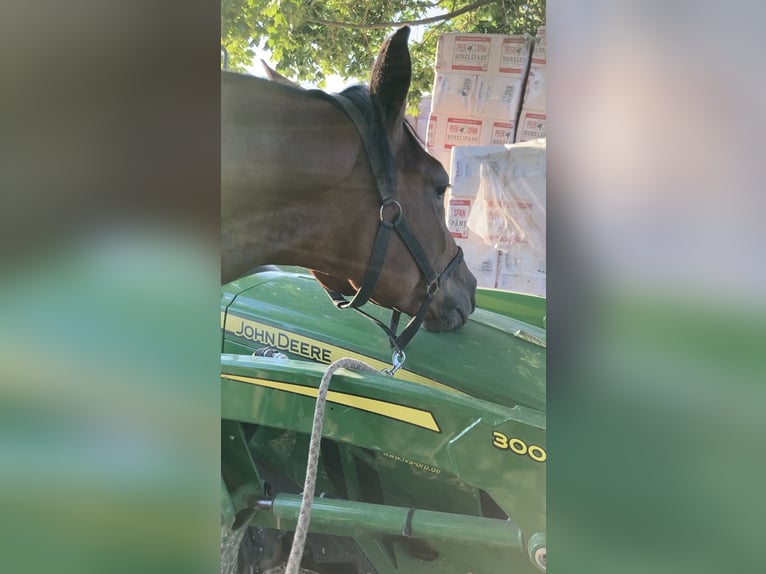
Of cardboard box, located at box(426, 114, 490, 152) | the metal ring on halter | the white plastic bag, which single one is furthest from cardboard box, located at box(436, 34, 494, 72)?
the metal ring on halter

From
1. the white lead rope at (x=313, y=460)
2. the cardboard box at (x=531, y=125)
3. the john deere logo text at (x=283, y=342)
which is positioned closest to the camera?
the cardboard box at (x=531, y=125)

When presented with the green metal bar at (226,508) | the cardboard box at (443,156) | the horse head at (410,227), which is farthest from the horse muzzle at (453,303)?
the green metal bar at (226,508)

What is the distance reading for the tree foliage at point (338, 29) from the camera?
1120 millimetres

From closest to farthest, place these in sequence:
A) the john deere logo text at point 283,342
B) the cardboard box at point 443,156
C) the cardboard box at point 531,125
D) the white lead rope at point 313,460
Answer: the cardboard box at point 531,125 → the cardboard box at point 443,156 → the white lead rope at point 313,460 → the john deere logo text at point 283,342

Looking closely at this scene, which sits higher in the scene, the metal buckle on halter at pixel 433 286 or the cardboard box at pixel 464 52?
the cardboard box at pixel 464 52

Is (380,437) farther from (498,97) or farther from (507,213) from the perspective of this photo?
(498,97)

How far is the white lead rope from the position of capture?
4.23 feet

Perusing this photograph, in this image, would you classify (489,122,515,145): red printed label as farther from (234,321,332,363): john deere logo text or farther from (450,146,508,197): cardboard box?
(234,321,332,363): john deere logo text

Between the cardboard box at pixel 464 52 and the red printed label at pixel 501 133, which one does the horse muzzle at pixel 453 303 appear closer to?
the red printed label at pixel 501 133

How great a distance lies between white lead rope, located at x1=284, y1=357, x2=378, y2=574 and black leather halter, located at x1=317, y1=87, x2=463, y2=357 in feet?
0.39

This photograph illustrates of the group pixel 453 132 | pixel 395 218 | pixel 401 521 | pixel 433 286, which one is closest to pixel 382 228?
pixel 395 218
